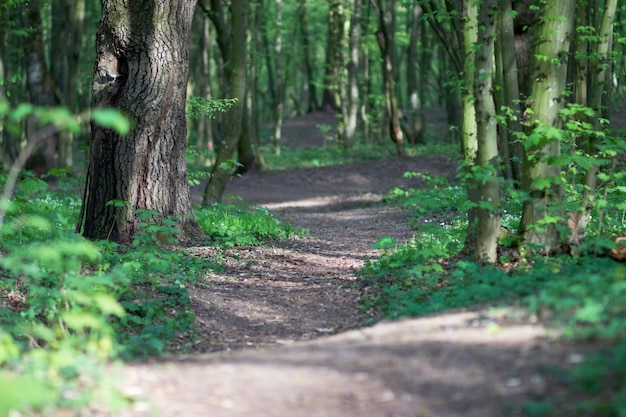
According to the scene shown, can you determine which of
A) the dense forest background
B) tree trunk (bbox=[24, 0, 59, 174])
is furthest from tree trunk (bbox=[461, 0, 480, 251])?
tree trunk (bbox=[24, 0, 59, 174])

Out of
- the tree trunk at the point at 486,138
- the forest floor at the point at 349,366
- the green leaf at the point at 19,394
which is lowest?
the forest floor at the point at 349,366

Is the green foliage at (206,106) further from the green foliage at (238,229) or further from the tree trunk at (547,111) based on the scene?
the tree trunk at (547,111)

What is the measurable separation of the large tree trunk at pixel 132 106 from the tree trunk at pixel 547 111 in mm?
5286

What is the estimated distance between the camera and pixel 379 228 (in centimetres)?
1483

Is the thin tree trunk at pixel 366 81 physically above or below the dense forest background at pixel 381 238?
above

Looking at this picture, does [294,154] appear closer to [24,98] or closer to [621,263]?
[24,98]

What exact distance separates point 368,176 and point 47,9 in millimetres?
24023

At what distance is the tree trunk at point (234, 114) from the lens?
15484 mm

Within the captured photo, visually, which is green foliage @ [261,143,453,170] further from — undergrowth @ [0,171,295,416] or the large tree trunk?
the large tree trunk

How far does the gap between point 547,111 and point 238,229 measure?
5.70 metres

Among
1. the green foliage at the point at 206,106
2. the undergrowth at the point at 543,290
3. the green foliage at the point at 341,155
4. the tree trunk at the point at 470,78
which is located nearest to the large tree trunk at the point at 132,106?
the green foliage at the point at 206,106

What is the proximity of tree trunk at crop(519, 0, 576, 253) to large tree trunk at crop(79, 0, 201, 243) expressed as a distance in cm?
529

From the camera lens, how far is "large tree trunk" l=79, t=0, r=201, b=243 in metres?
10.5

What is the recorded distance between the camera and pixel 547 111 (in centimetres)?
842
